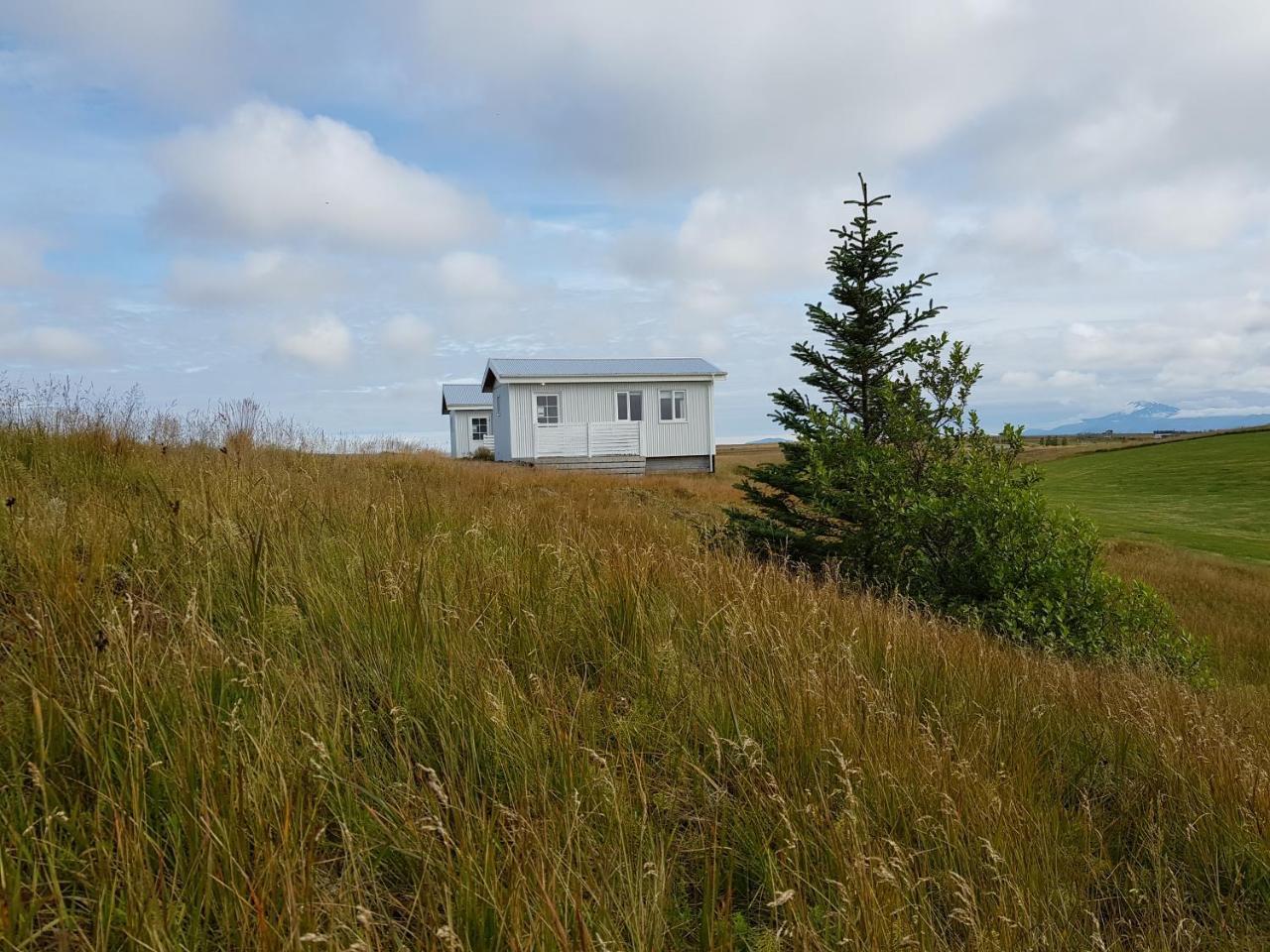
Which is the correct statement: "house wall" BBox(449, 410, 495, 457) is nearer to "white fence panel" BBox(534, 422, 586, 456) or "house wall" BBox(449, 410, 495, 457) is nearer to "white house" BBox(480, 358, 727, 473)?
"white house" BBox(480, 358, 727, 473)

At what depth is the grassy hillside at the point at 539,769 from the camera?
1.84 metres

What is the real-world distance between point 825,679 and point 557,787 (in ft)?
4.55

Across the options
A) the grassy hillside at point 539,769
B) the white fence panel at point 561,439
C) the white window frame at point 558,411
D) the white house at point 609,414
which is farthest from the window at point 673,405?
the grassy hillside at point 539,769

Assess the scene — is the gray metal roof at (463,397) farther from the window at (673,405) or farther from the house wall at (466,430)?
the window at (673,405)

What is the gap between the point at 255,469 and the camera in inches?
268

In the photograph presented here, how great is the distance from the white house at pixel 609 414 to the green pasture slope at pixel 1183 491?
1399 cm

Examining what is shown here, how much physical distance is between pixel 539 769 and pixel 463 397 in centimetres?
4162

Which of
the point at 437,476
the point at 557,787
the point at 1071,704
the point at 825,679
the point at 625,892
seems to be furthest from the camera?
the point at 437,476

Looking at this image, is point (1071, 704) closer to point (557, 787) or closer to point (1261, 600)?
point (557, 787)

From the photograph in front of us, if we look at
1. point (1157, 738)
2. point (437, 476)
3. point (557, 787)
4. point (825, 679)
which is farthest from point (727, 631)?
point (437, 476)

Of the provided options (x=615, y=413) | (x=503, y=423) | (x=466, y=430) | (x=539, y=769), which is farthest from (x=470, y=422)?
(x=539, y=769)

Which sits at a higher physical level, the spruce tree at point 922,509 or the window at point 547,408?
the window at point 547,408

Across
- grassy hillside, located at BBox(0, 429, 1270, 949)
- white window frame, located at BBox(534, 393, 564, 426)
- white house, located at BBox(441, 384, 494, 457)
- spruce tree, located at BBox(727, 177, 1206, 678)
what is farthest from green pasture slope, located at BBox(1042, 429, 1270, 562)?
white house, located at BBox(441, 384, 494, 457)

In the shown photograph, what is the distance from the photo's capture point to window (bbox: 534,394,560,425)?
31031 millimetres
